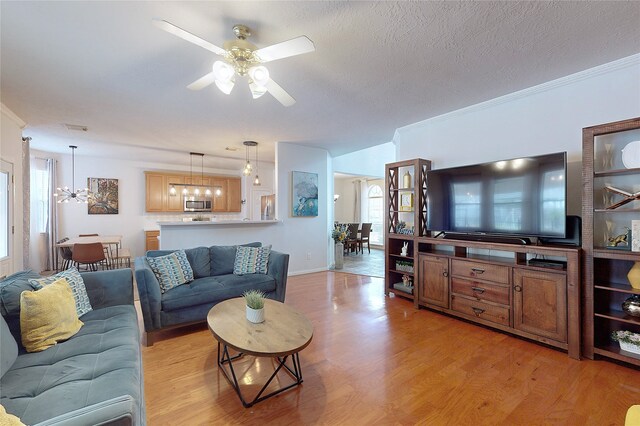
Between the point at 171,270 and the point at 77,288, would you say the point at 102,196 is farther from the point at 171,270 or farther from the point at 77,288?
the point at 77,288

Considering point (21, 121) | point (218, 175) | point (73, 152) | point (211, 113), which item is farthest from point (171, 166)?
point (211, 113)

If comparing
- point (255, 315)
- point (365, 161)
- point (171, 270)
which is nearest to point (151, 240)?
point (171, 270)

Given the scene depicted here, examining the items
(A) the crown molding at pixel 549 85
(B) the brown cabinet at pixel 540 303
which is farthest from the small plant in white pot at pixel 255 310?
(A) the crown molding at pixel 549 85

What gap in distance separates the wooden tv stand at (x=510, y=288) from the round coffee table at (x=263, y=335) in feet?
6.46

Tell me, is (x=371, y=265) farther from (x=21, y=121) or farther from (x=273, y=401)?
(x=21, y=121)

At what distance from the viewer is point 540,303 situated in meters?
2.51

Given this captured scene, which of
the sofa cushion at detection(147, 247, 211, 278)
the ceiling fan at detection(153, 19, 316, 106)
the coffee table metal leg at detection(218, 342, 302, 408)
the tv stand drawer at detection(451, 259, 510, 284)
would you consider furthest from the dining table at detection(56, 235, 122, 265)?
the tv stand drawer at detection(451, 259, 510, 284)

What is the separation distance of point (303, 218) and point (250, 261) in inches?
89.5

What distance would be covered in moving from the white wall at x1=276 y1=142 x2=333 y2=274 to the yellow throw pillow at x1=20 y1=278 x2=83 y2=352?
11.9 ft

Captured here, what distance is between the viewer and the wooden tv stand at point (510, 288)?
2355 mm

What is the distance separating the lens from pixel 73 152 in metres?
5.99

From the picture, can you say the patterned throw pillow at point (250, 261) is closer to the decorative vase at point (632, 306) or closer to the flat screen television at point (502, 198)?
the flat screen television at point (502, 198)

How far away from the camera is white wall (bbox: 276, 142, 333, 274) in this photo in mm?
5340

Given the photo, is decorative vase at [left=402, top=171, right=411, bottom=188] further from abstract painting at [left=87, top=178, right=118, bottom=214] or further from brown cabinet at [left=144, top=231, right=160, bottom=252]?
abstract painting at [left=87, top=178, right=118, bottom=214]
